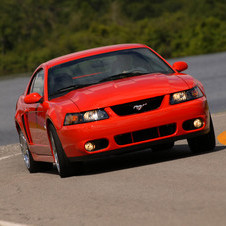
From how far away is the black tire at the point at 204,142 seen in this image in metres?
9.57

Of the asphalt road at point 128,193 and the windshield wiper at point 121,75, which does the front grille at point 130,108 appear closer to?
the asphalt road at point 128,193

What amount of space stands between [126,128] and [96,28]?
94.3m

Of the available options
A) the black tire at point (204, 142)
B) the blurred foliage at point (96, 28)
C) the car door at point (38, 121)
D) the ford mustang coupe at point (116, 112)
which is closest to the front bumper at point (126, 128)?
the ford mustang coupe at point (116, 112)

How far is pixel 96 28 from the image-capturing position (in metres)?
102

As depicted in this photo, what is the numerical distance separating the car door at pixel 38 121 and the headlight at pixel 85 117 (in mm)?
720

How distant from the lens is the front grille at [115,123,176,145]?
8883mm

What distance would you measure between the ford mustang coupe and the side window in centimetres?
34

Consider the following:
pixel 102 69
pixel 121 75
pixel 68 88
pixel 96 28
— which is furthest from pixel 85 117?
pixel 96 28

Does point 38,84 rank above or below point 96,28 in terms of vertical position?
above

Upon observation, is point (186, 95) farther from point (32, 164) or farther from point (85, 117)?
point (32, 164)

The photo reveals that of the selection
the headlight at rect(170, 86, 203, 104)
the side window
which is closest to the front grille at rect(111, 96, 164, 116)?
the headlight at rect(170, 86, 203, 104)

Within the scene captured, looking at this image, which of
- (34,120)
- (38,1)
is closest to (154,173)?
(34,120)

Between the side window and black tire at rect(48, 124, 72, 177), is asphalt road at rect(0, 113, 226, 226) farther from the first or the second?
the side window

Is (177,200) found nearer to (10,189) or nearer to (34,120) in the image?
(10,189)
